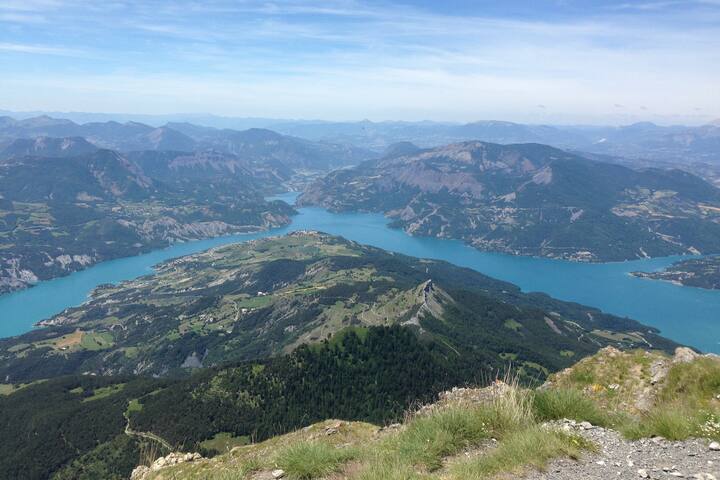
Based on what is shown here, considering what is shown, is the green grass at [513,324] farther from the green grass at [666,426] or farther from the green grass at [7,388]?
the green grass at [666,426]

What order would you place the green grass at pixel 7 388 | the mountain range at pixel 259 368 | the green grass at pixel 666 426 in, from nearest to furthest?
the green grass at pixel 666 426 < the mountain range at pixel 259 368 < the green grass at pixel 7 388

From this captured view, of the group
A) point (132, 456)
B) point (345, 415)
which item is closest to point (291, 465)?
point (345, 415)

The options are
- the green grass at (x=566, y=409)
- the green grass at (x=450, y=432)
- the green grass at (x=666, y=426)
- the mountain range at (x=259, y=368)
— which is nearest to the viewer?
the green grass at (x=450, y=432)

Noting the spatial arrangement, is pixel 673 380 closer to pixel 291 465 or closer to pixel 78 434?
pixel 291 465

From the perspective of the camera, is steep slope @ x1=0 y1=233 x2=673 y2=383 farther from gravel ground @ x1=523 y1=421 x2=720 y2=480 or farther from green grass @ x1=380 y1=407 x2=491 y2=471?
gravel ground @ x1=523 y1=421 x2=720 y2=480

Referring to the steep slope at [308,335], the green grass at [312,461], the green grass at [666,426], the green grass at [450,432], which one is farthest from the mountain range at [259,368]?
the green grass at [312,461]

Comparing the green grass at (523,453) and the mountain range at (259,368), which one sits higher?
the green grass at (523,453)

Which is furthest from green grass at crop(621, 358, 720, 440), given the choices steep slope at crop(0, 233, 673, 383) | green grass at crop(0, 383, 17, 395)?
green grass at crop(0, 383, 17, 395)

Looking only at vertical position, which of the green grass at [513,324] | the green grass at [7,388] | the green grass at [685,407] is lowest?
the green grass at [7,388]
